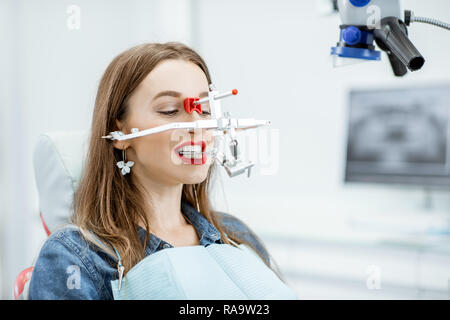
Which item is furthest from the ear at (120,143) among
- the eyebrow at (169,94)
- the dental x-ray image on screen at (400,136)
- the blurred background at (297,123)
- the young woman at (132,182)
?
the dental x-ray image on screen at (400,136)

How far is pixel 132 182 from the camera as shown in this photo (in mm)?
1002

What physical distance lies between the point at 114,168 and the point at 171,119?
0.66 feet

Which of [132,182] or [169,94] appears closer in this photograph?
[169,94]

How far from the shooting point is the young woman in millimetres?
839

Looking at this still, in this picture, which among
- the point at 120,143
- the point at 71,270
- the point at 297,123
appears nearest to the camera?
the point at 71,270

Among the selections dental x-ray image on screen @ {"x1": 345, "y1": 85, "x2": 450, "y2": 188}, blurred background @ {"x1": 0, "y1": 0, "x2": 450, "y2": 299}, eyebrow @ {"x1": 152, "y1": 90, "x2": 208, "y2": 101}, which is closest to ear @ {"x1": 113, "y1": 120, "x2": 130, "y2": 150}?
eyebrow @ {"x1": 152, "y1": 90, "x2": 208, "y2": 101}

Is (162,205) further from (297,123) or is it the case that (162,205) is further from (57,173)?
(297,123)

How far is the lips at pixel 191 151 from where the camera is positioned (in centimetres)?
87

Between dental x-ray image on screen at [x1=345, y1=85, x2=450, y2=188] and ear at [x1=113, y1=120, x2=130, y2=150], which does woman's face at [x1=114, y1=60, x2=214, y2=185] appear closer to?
ear at [x1=113, y1=120, x2=130, y2=150]

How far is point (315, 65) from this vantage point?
7.16ft

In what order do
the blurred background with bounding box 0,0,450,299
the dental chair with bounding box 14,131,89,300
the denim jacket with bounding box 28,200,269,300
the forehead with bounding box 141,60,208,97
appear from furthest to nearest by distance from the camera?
the blurred background with bounding box 0,0,450,299, the dental chair with bounding box 14,131,89,300, the forehead with bounding box 141,60,208,97, the denim jacket with bounding box 28,200,269,300

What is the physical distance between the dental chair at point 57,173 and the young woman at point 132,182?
0.05 metres

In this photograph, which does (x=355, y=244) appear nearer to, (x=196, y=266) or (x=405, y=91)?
(x=405, y=91)

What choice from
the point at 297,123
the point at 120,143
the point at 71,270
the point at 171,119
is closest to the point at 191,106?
the point at 171,119
